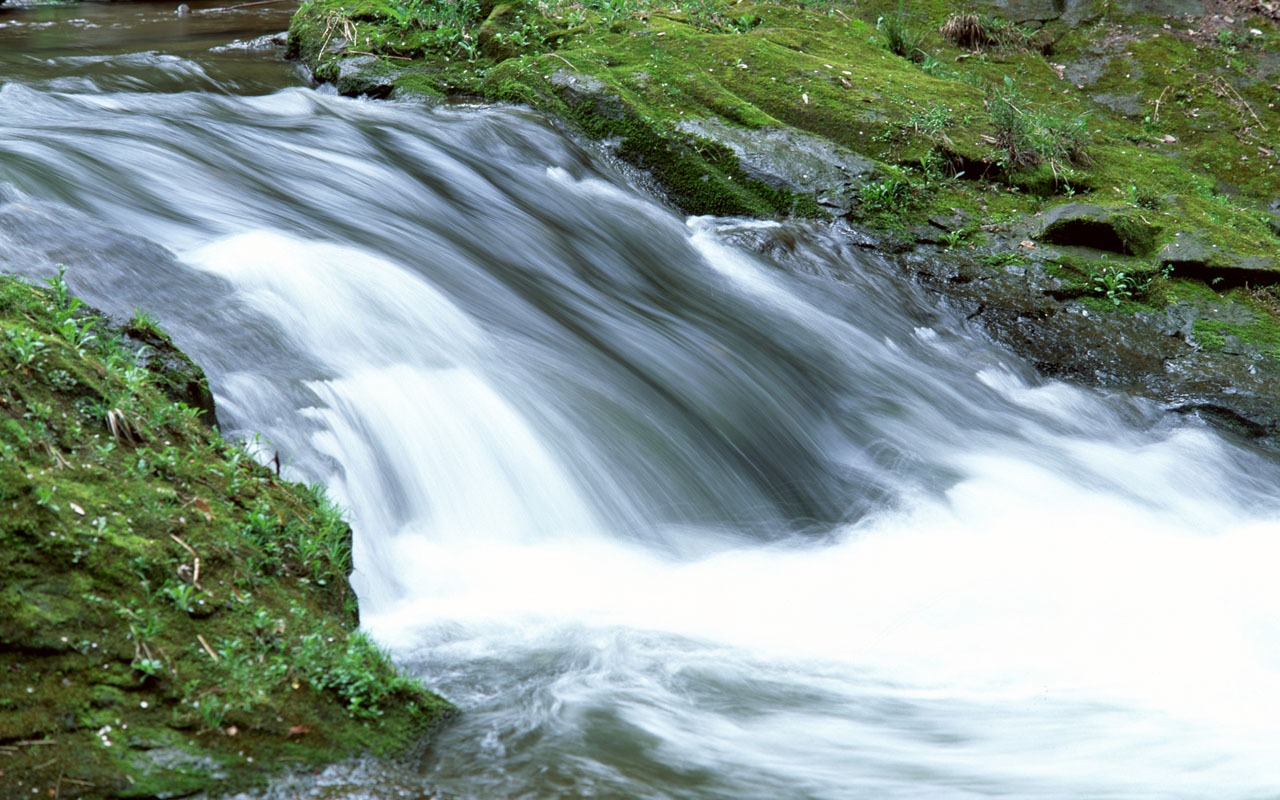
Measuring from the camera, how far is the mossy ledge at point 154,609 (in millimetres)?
2430

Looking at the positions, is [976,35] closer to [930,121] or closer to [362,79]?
[930,121]

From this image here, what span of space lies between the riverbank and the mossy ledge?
5.18 m

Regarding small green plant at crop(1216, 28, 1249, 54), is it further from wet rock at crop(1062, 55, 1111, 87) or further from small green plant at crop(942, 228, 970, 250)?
small green plant at crop(942, 228, 970, 250)

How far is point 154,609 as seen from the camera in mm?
2727

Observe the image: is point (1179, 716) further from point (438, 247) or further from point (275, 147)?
point (275, 147)

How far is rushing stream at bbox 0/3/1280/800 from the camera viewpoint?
3.30m

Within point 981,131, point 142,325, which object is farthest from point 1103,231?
point 142,325

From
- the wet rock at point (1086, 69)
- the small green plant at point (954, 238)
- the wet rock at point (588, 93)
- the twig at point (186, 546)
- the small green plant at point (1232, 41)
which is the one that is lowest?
the twig at point (186, 546)

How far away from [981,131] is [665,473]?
4.74 meters

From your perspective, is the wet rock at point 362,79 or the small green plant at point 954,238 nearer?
the small green plant at point 954,238

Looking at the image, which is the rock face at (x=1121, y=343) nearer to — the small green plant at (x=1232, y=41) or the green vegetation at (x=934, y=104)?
the green vegetation at (x=934, y=104)

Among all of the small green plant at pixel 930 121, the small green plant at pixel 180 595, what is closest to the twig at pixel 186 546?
the small green plant at pixel 180 595

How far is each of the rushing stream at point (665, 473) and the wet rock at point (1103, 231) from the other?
1.04m

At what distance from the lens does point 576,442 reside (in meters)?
5.11
